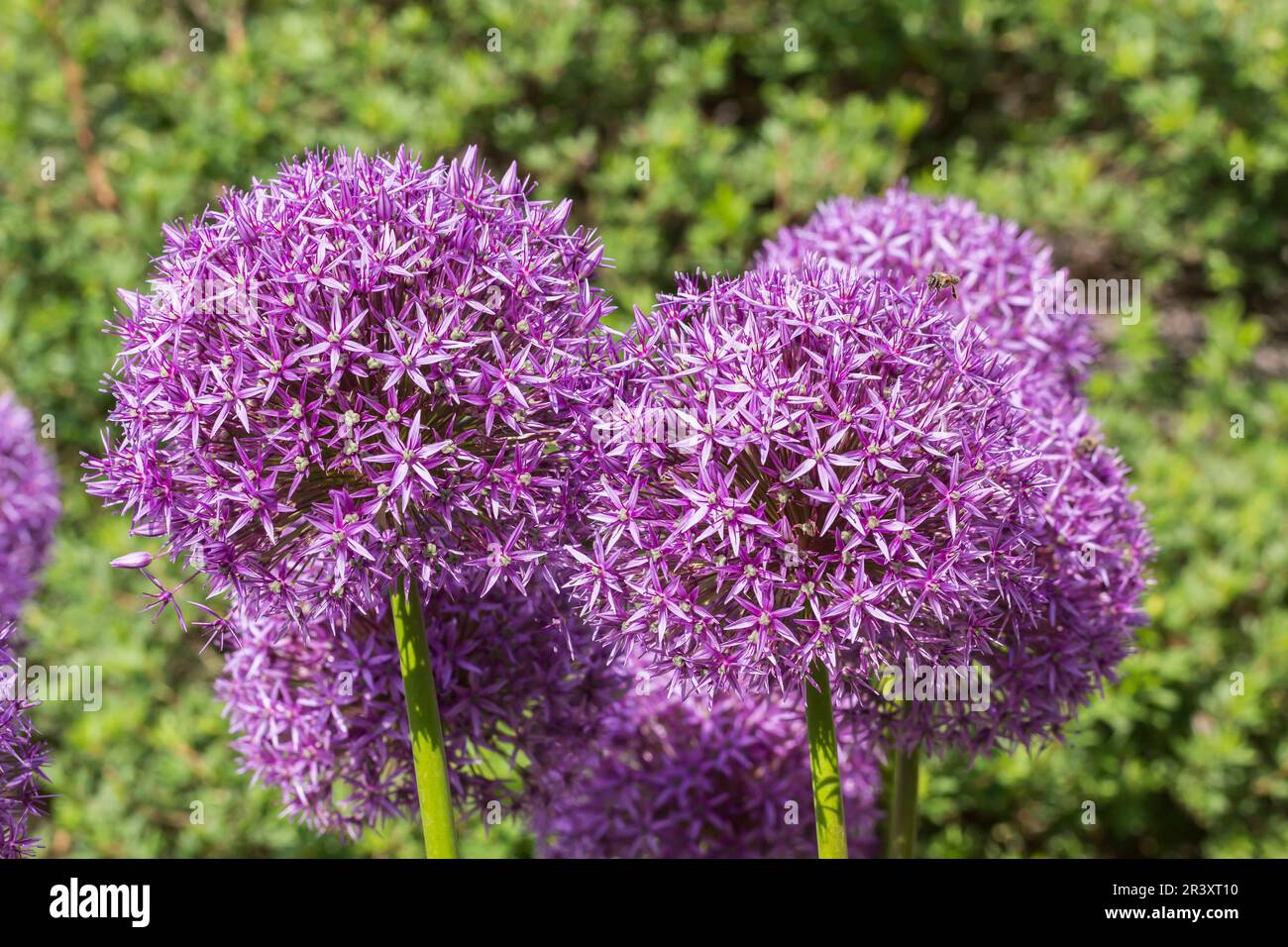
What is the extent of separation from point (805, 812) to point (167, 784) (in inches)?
120

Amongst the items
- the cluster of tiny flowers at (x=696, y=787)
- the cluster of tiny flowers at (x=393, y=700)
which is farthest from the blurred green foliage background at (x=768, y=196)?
the cluster of tiny flowers at (x=393, y=700)

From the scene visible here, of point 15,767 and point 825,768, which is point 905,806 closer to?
point 825,768

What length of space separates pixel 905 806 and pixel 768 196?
3658mm

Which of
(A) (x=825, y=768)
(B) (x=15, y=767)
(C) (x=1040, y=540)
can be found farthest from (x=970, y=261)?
(B) (x=15, y=767)

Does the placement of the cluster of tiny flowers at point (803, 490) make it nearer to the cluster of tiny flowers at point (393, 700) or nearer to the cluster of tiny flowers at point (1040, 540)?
the cluster of tiny flowers at point (1040, 540)

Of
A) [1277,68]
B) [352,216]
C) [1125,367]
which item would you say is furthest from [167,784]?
[1277,68]

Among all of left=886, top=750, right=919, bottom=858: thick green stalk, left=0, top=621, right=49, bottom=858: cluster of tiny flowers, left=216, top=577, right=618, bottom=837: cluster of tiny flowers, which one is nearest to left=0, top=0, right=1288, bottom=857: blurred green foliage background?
left=886, top=750, right=919, bottom=858: thick green stalk

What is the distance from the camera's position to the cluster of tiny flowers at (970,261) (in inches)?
97.9

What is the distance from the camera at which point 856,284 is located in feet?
6.10

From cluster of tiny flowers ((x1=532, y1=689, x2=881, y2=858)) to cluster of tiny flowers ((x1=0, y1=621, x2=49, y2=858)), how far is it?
3.18 ft

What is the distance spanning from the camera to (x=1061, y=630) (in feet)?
7.07

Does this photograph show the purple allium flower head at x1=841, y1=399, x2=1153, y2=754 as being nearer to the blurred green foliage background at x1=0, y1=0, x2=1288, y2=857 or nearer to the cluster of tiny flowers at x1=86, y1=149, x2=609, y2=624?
the cluster of tiny flowers at x1=86, y1=149, x2=609, y2=624

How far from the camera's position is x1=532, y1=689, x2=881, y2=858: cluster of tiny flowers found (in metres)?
2.56
